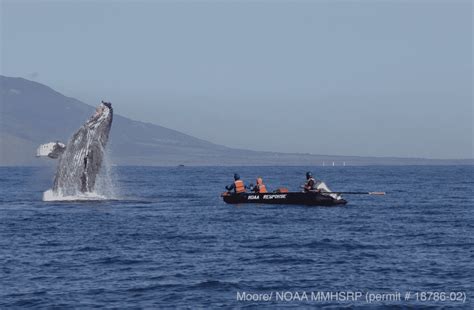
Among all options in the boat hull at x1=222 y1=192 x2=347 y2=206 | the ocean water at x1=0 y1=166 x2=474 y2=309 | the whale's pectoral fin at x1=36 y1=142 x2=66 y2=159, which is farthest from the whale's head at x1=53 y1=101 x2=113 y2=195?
the boat hull at x1=222 y1=192 x2=347 y2=206

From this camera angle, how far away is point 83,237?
32.6 m

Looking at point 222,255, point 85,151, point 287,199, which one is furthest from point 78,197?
point 222,255

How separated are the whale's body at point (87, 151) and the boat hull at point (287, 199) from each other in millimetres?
7456

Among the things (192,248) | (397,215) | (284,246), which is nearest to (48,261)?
(192,248)

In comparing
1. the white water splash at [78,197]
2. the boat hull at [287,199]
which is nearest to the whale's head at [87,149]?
the white water splash at [78,197]

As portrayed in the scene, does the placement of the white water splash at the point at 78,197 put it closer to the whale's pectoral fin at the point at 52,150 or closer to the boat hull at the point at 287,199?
the whale's pectoral fin at the point at 52,150

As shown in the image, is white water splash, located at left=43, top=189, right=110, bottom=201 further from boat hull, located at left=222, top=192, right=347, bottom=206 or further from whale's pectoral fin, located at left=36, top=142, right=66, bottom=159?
boat hull, located at left=222, top=192, right=347, bottom=206

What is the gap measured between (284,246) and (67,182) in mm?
16272

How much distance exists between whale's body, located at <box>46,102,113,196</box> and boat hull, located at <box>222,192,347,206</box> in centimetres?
746

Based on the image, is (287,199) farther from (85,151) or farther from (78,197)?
(85,151)

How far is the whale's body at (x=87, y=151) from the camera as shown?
139 ft

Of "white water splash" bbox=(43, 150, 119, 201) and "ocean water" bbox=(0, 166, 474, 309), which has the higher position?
"white water splash" bbox=(43, 150, 119, 201)

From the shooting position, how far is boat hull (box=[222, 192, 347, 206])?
46.3 m

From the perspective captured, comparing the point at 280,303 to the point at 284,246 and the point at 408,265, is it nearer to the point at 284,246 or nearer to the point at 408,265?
the point at 408,265
